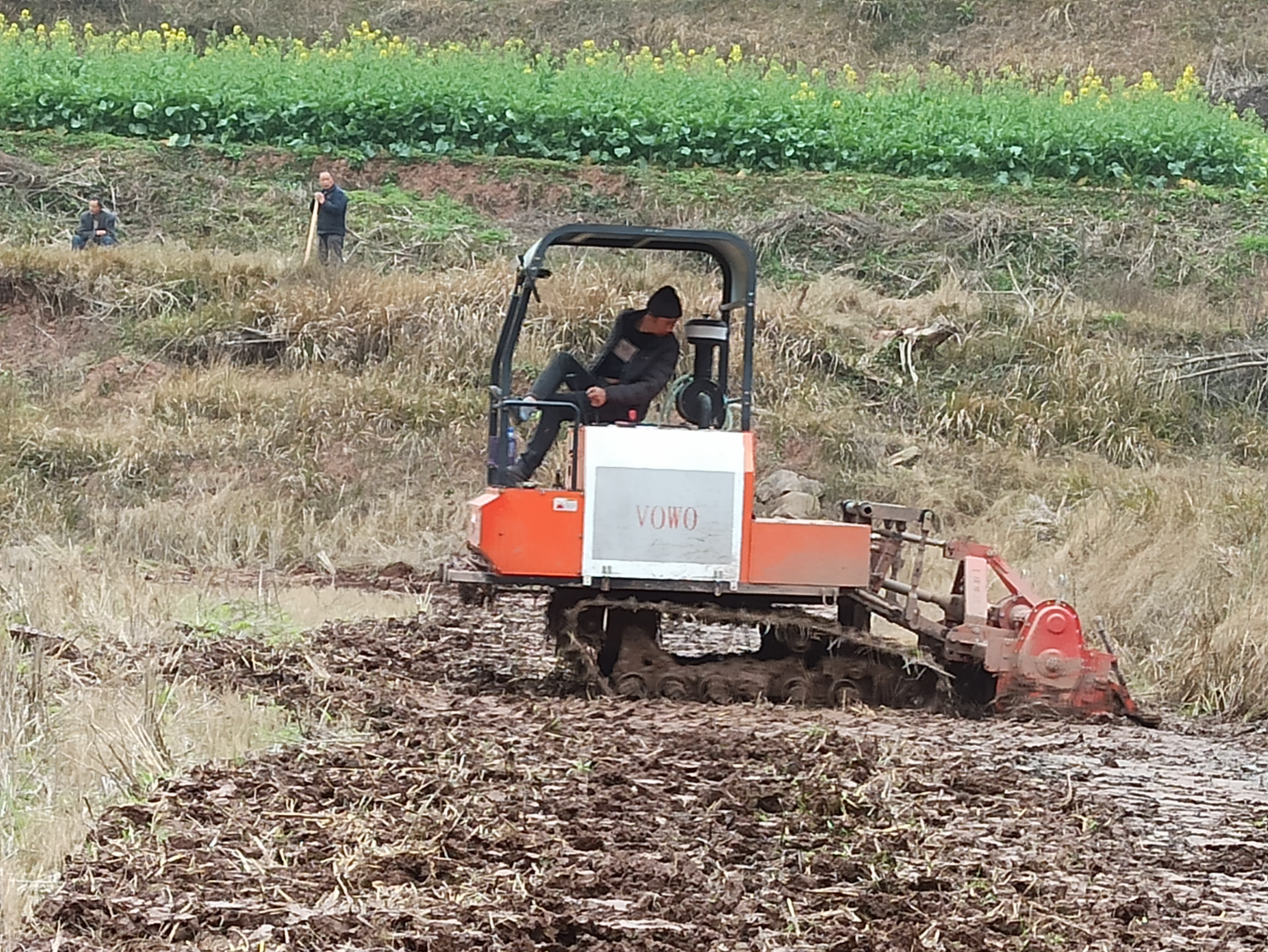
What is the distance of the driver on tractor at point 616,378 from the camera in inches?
369

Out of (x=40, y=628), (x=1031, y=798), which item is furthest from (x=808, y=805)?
(x=40, y=628)

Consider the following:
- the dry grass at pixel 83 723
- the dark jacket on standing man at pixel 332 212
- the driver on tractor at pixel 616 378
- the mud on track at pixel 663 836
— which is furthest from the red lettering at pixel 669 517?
the dark jacket on standing man at pixel 332 212

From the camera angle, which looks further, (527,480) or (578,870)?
(527,480)

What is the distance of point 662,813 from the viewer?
6406 mm

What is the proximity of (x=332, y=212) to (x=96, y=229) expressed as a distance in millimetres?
3146

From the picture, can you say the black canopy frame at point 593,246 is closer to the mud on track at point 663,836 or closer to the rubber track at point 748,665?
the rubber track at point 748,665

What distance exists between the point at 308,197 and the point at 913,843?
17994mm

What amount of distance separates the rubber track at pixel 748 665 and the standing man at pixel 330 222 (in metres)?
11.6

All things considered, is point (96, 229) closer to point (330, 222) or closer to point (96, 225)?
point (96, 225)

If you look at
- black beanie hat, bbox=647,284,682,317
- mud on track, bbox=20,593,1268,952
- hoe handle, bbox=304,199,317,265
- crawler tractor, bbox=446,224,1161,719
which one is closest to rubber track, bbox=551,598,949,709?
crawler tractor, bbox=446,224,1161,719

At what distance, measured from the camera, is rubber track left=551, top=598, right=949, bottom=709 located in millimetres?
9297

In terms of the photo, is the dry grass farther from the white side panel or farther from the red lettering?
the red lettering

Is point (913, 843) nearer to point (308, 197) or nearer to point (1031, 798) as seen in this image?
point (1031, 798)

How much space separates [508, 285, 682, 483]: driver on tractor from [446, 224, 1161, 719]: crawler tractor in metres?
0.13
